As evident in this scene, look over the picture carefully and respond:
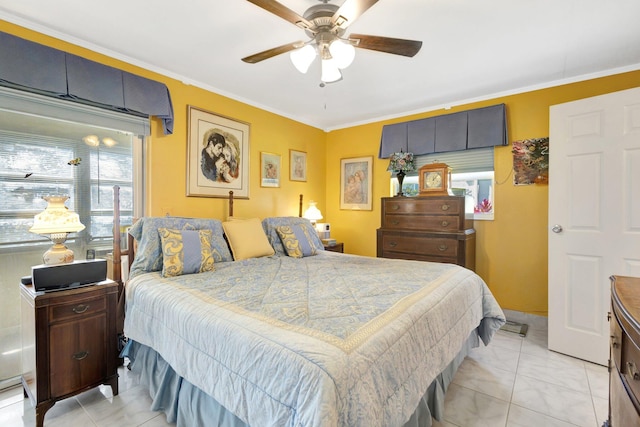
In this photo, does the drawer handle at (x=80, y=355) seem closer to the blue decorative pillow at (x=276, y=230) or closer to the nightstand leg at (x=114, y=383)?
the nightstand leg at (x=114, y=383)

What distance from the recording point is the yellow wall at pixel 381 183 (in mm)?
2691

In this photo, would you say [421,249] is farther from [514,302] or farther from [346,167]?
[346,167]

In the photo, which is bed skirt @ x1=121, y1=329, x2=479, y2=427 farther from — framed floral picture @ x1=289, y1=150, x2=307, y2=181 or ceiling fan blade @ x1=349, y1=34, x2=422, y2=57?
framed floral picture @ x1=289, y1=150, x2=307, y2=181

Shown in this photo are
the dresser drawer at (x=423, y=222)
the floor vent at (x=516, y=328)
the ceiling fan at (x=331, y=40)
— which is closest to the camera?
the ceiling fan at (x=331, y=40)

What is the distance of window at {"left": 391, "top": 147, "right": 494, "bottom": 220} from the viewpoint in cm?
330

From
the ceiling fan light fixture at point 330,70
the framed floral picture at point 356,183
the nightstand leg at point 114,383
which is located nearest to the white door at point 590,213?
the ceiling fan light fixture at point 330,70

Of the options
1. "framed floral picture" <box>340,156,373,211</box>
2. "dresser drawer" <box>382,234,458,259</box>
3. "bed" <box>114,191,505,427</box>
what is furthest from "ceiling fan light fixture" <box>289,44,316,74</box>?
"framed floral picture" <box>340,156,373,211</box>

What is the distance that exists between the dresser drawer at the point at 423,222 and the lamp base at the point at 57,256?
9.55 ft

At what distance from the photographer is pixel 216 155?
313cm

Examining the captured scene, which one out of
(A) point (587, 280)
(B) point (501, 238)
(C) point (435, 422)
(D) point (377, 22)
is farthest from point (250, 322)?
(B) point (501, 238)

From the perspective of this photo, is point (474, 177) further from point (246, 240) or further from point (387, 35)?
point (246, 240)

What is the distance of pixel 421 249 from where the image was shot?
3188 mm

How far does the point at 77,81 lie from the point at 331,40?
188 centimetres

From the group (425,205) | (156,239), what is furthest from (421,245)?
(156,239)
